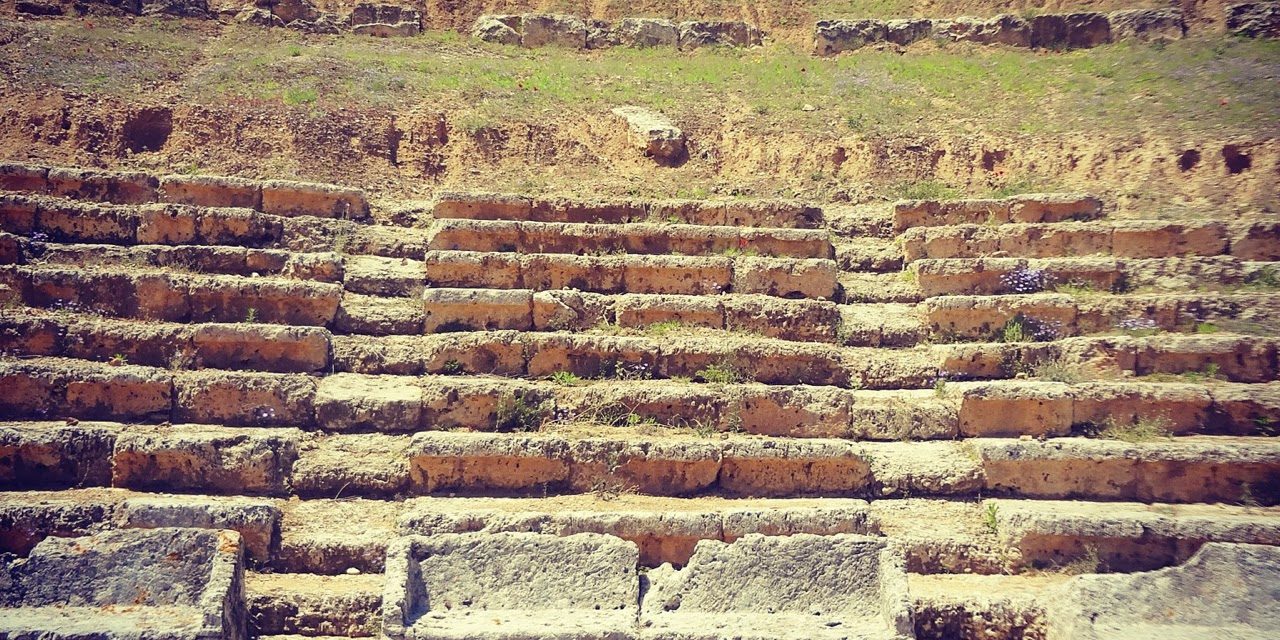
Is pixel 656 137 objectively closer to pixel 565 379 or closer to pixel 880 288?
pixel 880 288

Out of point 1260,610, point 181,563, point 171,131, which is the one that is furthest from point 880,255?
point 171,131

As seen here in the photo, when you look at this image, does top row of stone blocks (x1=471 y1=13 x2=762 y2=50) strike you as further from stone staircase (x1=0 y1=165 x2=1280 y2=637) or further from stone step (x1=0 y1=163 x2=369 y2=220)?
stone step (x1=0 y1=163 x2=369 y2=220)

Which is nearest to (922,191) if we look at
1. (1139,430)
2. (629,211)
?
(629,211)

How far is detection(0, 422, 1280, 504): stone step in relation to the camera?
27.8 ft

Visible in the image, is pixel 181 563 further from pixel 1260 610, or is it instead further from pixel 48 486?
pixel 1260 610

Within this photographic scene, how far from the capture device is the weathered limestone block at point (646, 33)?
17.6 m

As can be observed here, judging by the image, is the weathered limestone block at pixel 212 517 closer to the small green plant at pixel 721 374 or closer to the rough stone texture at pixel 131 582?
the rough stone texture at pixel 131 582

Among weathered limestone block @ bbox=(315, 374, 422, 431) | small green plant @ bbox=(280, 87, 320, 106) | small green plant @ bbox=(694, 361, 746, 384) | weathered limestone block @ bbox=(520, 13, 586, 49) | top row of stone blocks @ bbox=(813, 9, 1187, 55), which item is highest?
top row of stone blocks @ bbox=(813, 9, 1187, 55)

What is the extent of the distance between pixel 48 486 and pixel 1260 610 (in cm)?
902

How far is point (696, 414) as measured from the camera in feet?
31.2

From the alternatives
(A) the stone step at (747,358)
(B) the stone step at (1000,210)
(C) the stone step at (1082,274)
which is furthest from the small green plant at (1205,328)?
(B) the stone step at (1000,210)

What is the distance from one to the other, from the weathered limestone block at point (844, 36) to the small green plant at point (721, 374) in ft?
30.5

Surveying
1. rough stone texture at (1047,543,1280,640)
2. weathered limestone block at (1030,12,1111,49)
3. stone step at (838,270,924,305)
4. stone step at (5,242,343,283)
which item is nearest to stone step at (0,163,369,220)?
stone step at (5,242,343,283)

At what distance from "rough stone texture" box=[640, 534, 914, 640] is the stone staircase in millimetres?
31
